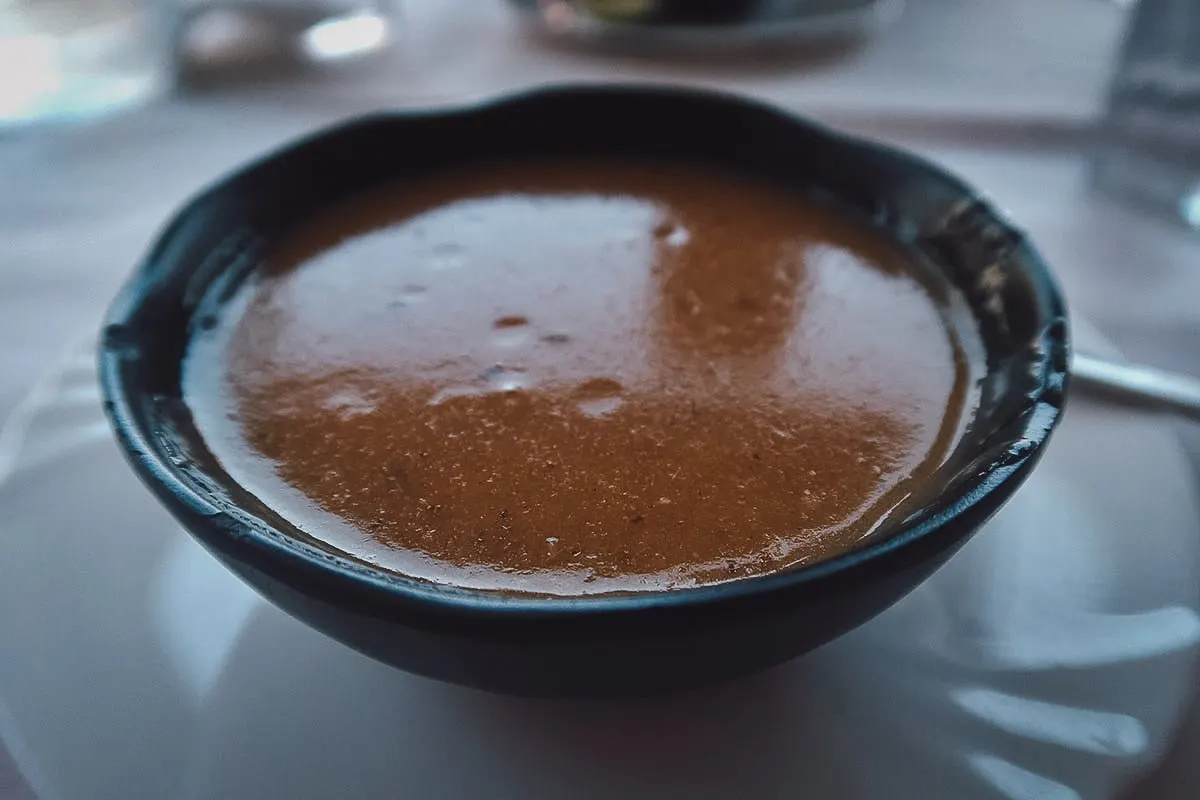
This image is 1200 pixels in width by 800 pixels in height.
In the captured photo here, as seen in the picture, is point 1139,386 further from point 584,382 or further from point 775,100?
point 775,100

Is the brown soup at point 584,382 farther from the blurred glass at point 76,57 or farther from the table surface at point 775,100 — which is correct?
the blurred glass at point 76,57

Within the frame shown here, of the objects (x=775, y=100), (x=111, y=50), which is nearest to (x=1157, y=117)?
(x=775, y=100)

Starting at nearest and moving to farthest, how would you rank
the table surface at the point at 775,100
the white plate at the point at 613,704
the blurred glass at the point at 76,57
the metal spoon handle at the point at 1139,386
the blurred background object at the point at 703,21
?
the white plate at the point at 613,704 < the metal spoon handle at the point at 1139,386 < the table surface at the point at 775,100 < the blurred glass at the point at 76,57 < the blurred background object at the point at 703,21

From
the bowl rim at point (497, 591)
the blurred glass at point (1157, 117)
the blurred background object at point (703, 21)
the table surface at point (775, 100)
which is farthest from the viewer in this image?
the blurred background object at point (703, 21)

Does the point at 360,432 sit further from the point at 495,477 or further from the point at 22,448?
the point at 22,448

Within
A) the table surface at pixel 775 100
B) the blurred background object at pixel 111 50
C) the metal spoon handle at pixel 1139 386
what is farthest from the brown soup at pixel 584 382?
the blurred background object at pixel 111 50

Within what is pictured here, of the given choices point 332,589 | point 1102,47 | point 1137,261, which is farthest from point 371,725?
point 1102,47

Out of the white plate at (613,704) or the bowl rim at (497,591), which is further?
the white plate at (613,704)
